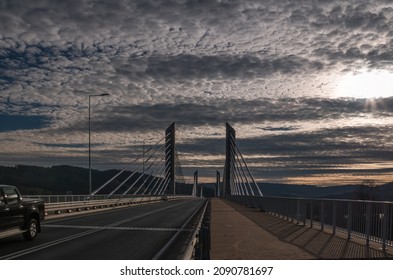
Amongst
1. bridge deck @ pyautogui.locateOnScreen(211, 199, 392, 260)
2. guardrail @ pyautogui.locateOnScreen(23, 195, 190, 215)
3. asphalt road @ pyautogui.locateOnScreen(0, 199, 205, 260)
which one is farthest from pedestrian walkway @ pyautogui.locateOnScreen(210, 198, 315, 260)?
guardrail @ pyautogui.locateOnScreen(23, 195, 190, 215)

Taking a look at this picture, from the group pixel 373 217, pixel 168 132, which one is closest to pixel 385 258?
pixel 373 217

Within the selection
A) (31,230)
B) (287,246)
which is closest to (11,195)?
(31,230)

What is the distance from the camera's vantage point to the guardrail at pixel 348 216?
1523cm

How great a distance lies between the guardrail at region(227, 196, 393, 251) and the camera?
50.0 feet

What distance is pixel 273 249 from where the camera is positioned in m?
15.2

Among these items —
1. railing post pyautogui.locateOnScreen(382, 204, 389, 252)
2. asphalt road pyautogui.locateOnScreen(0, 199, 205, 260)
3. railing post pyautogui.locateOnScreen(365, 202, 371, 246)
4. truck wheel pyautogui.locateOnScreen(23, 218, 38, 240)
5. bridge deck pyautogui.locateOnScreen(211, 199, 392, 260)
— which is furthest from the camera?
truck wheel pyautogui.locateOnScreen(23, 218, 38, 240)

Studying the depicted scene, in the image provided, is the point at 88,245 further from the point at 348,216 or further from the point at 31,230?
the point at 348,216

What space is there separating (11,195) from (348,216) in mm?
10907

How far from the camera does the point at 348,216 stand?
18188mm

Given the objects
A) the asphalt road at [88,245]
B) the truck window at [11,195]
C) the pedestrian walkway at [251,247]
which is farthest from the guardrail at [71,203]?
the pedestrian walkway at [251,247]

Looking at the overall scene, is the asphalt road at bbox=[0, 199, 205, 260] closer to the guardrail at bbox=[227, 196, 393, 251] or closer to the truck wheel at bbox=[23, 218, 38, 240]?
the truck wheel at bbox=[23, 218, 38, 240]

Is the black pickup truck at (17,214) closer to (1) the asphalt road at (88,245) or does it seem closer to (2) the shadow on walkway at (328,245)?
(1) the asphalt road at (88,245)

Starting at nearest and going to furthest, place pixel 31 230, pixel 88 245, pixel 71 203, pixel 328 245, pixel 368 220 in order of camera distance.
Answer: pixel 88 245
pixel 328 245
pixel 368 220
pixel 31 230
pixel 71 203
